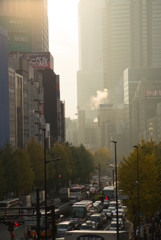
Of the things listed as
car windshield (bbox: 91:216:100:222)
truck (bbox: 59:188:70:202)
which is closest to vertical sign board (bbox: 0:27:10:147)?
truck (bbox: 59:188:70:202)

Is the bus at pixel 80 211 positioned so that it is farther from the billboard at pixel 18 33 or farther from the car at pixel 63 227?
the billboard at pixel 18 33

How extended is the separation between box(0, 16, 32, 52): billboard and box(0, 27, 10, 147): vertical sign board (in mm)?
56047

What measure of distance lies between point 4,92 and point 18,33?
64566 millimetres

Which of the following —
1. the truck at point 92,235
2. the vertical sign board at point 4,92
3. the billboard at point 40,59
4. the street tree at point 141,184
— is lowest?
the truck at point 92,235

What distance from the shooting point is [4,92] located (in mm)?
118000

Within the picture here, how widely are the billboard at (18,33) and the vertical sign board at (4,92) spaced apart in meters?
56.0

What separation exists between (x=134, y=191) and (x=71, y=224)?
11.6 m

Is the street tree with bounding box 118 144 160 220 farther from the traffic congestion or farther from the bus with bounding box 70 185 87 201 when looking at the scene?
the bus with bounding box 70 185 87 201

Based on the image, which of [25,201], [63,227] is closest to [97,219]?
[63,227]

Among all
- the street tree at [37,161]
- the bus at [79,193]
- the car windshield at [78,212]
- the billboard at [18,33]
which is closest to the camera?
the car windshield at [78,212]

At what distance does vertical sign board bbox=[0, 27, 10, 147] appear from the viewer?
381 ft

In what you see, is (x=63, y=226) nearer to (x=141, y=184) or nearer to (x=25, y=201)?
(x=141, y=184)

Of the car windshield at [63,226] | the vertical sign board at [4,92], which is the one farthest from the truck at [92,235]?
the vertical sign board at [4,92]

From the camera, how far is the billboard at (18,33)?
6954 inches
